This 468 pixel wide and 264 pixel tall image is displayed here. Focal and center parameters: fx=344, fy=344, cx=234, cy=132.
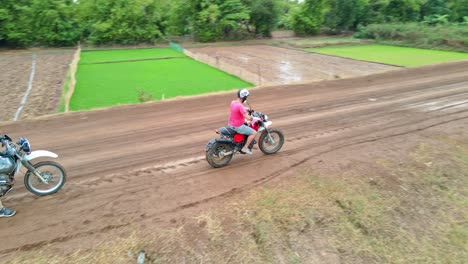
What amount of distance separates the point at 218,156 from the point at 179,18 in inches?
1499

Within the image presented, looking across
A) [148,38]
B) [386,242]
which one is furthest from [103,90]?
[148,38]

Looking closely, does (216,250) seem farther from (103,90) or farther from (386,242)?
(103,90)

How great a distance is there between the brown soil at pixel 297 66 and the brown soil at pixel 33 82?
971cm

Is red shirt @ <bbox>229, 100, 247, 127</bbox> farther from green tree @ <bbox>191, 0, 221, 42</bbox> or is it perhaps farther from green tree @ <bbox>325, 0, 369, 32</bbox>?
green tree @ <bbox>325, 0, 369, 32</bbox>

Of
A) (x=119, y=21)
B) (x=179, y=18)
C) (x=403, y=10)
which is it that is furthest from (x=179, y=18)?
(x=403, y=10)

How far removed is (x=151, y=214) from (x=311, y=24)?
4386cm

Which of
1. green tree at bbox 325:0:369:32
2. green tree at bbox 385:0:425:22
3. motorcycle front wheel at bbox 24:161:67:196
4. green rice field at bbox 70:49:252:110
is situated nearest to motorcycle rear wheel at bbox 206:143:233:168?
motorcycle front wheel at bbox 24:161:67:196

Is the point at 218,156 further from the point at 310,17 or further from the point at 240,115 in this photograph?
the point at 310,17

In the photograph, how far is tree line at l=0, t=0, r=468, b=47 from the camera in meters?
36.8

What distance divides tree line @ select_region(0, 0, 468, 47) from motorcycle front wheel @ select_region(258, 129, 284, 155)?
3393 centimetres

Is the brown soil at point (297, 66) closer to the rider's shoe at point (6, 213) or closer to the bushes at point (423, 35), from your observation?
the bushes at point (423, 35)

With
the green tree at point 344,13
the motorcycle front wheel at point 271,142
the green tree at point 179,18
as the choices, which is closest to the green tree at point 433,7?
the green tree at point 344,13

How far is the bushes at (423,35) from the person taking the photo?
29734 mm

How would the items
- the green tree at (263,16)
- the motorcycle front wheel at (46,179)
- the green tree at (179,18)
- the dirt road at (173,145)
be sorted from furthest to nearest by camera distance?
the green tree at (179,18), the green tree at (263,16), the motorcycle front wheel at (46,179), the dirt road at (173,145)
